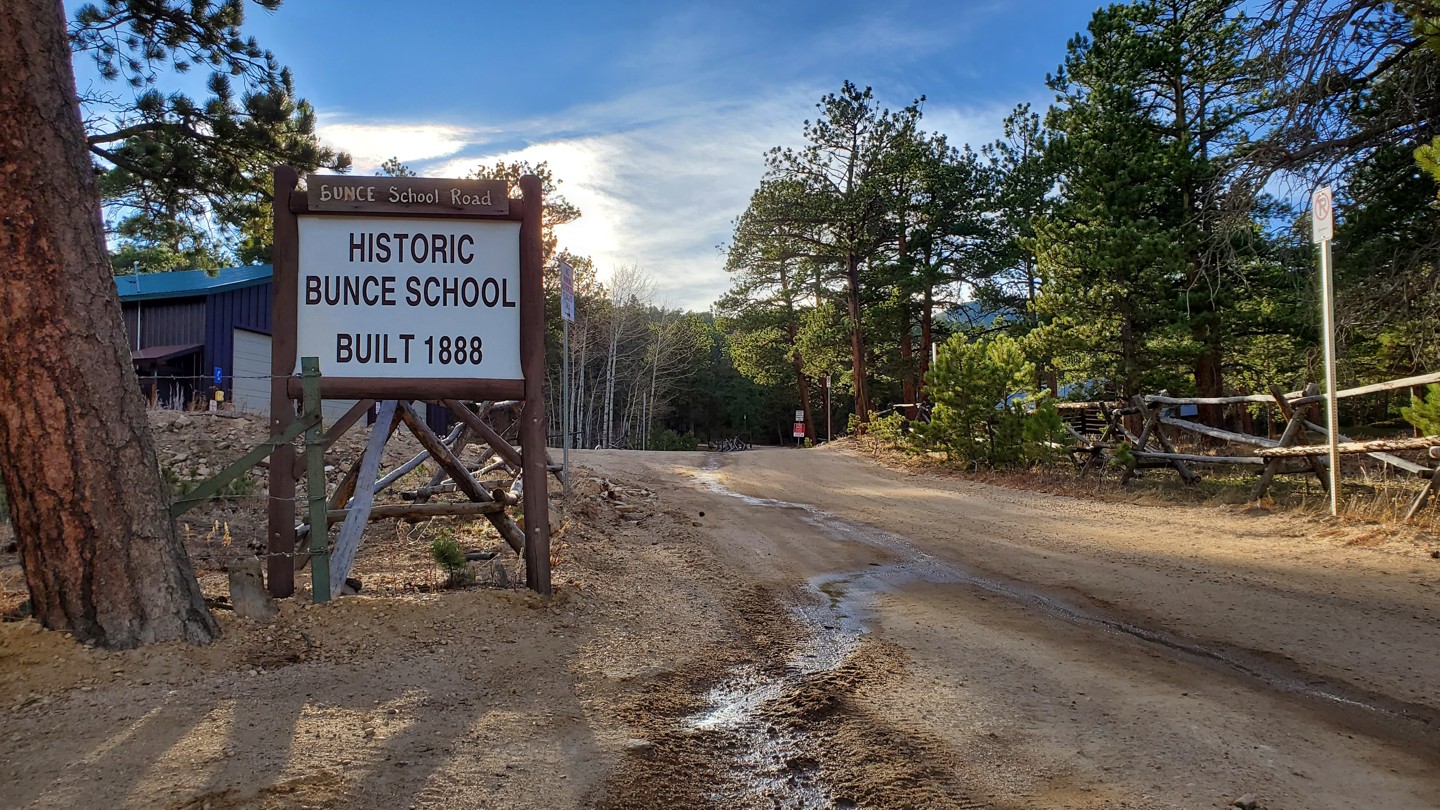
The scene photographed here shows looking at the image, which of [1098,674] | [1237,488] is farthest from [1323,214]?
[1098,674]

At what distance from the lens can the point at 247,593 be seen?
4492mm

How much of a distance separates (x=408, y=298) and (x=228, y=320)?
1998 centimetres

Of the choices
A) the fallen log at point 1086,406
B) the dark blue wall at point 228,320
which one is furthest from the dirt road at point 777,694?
the dark blue wall at point 228,320

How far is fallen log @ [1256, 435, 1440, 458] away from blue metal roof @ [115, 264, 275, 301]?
2311cm

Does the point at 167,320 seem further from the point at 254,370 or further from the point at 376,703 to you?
the point at 376,703

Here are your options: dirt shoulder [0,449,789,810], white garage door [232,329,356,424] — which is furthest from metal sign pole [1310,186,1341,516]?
white garage door [232,329,356,424]

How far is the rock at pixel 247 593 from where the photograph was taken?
176 inches

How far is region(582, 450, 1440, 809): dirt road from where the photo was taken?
3.02m

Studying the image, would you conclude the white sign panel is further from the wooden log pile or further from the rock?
the wooden log pile

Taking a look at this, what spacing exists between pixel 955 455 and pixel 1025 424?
2422 mm

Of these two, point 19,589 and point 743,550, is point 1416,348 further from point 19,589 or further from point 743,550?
point 19,589

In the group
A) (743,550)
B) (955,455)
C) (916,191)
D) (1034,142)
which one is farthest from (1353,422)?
(743,550)

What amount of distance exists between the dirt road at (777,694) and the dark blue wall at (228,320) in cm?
1778

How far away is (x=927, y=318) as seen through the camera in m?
30.6
